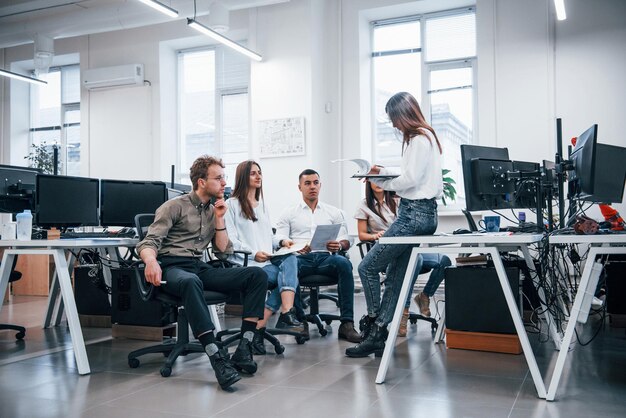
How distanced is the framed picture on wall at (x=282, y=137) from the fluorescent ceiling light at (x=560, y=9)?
2.65 m

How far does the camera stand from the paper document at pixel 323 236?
3301mm

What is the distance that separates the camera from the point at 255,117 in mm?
6297

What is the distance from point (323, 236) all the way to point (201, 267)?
2.62ft

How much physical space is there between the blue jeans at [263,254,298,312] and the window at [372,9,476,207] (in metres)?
3.18

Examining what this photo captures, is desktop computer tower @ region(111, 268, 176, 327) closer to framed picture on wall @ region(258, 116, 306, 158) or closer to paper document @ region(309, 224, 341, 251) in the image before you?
paper document @ region(309, 224, 341, 251)

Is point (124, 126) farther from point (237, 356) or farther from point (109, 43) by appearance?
point (237, 356)

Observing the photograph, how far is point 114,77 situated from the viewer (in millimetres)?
7164

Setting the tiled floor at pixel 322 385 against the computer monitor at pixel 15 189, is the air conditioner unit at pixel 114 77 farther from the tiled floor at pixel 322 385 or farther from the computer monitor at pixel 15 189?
the tiled floor at pixel 322 385

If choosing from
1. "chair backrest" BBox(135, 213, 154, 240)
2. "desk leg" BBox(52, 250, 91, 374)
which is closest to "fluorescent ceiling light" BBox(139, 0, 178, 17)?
"chair backrest" BBox(135, 213, 154, 240)

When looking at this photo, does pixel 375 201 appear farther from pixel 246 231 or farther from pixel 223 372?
pixel 223 372

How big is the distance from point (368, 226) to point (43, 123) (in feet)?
21.4

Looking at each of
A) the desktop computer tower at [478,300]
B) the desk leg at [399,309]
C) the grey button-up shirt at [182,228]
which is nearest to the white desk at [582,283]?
the desk leg at [399,309]

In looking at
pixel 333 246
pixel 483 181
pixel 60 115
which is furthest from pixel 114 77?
pixel 483 181

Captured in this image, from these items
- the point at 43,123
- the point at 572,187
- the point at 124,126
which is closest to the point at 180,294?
the point at 572,187
